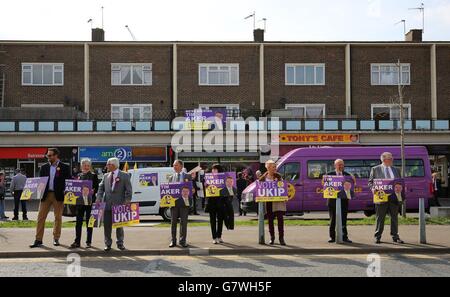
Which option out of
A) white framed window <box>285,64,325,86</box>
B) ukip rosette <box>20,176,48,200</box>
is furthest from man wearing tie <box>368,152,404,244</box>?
white framed window <box>285,64,325,86</box>

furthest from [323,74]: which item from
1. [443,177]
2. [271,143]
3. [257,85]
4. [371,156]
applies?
[371,156]

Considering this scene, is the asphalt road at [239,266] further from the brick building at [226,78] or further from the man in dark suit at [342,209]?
the brick building at [226,78]

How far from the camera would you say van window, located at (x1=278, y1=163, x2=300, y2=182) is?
66.8 feet

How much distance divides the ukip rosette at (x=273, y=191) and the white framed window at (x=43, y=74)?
2683 centimetres

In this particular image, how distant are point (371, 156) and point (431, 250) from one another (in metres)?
9.88

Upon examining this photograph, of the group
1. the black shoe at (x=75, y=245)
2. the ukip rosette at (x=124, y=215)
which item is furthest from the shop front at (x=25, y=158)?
the ukip rosette at (x=124, y=215)

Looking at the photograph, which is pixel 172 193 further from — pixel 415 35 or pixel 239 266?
pixel 415 35

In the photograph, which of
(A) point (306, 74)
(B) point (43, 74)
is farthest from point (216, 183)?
(B) point (43, 74)

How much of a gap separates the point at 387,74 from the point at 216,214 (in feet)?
91.1

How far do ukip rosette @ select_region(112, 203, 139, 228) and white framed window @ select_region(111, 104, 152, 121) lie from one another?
2500 centimetres

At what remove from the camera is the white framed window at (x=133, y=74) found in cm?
3656

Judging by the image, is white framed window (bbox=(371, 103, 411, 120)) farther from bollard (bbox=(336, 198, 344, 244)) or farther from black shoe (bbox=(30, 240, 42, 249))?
black shoe (bbox=(30, 240, 42, 249))

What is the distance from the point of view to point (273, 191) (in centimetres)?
1216

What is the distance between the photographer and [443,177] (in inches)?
1345
